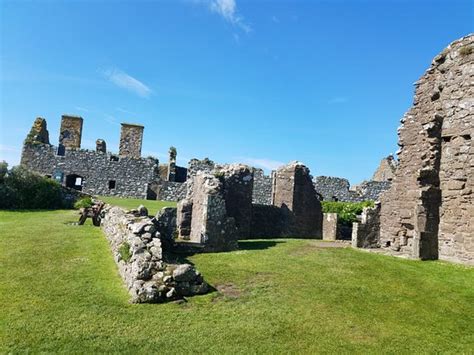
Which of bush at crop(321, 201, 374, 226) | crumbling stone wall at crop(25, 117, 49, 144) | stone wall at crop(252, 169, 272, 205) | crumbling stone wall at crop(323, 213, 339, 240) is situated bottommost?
crumbling stone wall at crop(323, 213, 339, 240)

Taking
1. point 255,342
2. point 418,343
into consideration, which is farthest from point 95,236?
point 418,343

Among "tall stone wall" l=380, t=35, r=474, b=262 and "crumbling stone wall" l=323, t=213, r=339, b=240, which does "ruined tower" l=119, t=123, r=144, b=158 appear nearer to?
"crumbling stone wall" l=323, t=213, r=339, b=240

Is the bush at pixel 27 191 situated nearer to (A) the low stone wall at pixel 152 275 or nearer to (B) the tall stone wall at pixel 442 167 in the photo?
(A) the low stone wall at pixel 152 275

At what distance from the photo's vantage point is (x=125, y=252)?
816 centimetres

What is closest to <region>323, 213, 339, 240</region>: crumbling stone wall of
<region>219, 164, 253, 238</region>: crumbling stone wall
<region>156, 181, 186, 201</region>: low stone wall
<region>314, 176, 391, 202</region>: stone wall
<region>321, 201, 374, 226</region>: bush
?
<region>321, 201, 374, 226</region>: bush

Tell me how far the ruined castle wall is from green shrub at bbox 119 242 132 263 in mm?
20755

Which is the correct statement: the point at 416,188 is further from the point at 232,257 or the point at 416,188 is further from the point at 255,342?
the point at 255,342

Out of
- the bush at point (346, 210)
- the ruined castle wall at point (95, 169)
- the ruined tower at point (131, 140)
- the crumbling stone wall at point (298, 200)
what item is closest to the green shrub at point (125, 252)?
the crumbling stone wall at point (298, 200)

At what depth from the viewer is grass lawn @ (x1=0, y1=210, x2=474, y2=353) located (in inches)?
211

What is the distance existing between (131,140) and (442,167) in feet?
78.2

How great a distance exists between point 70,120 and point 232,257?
25102 mm

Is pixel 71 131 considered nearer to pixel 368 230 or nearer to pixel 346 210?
pixel 346 210

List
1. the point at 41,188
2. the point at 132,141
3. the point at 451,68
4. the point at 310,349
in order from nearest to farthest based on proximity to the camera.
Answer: the point at 310,349
the point at 451,68
the point at 41,188
the point at 132,141

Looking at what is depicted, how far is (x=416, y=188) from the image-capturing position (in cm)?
1223
